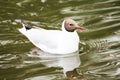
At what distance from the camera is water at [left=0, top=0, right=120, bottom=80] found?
8.41 meters

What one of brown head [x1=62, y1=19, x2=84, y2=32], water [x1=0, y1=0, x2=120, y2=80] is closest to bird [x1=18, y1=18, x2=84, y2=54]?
brown head [x1=62, y1=19, x2=84, y2=32]

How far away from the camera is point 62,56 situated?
9.25m

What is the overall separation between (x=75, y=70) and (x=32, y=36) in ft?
5.08

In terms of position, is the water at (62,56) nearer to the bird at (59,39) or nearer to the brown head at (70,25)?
the bird at (59,39)

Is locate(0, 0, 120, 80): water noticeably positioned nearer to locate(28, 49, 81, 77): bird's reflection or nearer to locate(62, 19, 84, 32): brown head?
locate(28, 49, 81, 77): bird's reflection

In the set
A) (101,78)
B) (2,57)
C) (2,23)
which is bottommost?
(101,78)

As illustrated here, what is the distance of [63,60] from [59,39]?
0.50m

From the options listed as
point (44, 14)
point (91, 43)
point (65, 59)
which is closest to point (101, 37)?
point (91, 43)

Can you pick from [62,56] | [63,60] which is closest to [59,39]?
[62,56]

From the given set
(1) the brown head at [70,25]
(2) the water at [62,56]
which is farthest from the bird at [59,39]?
(2) the water at [62,56]

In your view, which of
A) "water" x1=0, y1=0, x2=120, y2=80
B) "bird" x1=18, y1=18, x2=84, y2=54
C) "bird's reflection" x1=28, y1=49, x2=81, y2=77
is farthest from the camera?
"bird" x1=18, y1=18, x2=84, y2=54

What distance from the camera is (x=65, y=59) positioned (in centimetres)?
913

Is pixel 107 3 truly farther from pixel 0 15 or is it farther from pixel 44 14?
pixel 0 15

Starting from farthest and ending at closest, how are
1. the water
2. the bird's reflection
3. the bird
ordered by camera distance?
the bird, the bird's reflection, the water
